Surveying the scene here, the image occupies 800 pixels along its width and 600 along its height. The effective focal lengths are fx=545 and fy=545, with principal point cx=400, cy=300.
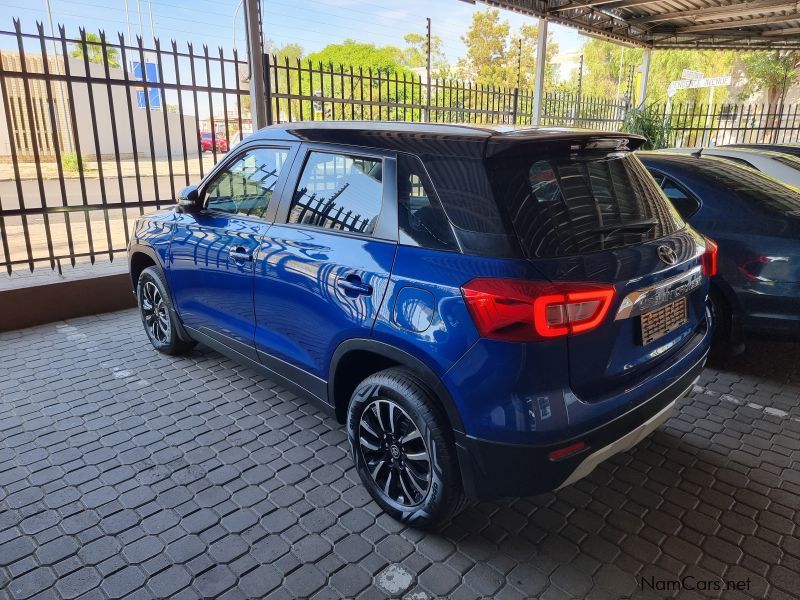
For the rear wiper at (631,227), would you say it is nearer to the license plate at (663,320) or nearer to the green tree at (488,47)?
the license plate at (663,320)

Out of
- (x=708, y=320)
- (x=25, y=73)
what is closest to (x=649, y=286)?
(x=708, y=320)

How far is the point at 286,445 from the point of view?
3.31 metres

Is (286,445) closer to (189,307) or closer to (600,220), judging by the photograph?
(189,307)

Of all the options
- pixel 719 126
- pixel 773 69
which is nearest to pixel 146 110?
pixel 719 126

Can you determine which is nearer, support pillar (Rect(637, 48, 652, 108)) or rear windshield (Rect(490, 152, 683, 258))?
rear windshield (Rect(490, 152, 683, 258))

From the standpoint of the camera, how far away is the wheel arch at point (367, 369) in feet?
7.34

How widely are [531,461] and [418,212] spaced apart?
113cm

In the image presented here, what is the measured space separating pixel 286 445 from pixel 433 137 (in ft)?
6.64

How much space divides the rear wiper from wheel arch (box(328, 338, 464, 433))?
0.94 m

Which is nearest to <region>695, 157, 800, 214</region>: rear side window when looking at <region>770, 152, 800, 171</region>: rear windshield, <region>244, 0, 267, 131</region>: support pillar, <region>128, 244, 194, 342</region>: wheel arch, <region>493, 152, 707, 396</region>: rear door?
<region>770, 152, 800, 171</region>: rear windshield

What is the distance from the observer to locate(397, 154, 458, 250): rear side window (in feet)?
7.52

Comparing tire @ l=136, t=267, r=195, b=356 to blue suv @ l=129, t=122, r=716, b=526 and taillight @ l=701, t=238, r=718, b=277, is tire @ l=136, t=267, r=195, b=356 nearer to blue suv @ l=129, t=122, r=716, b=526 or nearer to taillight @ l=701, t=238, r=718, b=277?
blue suv @ l=129, t=122, r=716, b=526

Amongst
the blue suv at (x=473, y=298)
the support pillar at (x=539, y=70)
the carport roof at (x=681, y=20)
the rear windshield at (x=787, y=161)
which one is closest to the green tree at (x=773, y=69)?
the carport roof at (x=681, y=20)

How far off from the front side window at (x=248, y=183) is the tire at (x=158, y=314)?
951 millimetres
